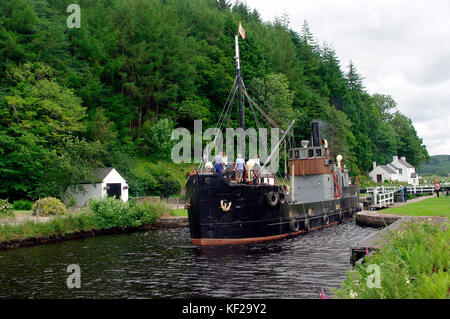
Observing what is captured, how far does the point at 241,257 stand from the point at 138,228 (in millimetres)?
14454

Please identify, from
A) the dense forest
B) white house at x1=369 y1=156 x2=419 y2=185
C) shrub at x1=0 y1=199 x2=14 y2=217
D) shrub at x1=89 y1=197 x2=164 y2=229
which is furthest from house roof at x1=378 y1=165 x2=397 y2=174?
shrub at x1=0 y1=199 x2=14 y2=217

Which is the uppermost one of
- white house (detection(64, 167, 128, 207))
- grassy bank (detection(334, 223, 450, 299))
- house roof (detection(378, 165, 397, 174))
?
Result: house roof (detection(378, 165, 397, 174))

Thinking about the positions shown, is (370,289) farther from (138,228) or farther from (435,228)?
(138,228)

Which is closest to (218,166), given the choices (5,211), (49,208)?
(5,211)

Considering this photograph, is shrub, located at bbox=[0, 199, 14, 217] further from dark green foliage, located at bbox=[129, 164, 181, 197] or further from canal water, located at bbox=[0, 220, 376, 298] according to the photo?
dark green foliage, located at bbox=[129, 164, 181, 197]

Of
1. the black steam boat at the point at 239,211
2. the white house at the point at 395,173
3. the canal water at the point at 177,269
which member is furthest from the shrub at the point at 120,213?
the white house at the point at 395,173

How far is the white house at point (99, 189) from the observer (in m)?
35.8

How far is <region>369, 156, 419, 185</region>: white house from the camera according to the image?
3725 inches

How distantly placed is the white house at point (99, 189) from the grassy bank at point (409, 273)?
95.8ft

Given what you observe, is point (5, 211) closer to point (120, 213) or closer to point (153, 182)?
point (120, 213)

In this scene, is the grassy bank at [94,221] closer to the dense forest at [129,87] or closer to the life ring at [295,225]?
the dense forest at [129,87]

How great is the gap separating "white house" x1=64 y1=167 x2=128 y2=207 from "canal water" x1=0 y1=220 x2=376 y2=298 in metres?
12.0

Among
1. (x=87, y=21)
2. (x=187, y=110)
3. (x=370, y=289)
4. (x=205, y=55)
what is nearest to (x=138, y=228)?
(x=370, y=289)

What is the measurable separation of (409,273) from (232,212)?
44.3 feet
